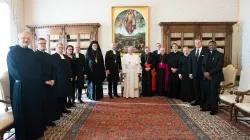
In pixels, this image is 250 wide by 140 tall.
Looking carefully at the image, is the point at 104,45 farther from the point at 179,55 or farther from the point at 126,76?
the point at 179,55

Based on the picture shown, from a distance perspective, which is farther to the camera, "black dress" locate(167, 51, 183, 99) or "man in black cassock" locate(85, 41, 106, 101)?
"black dress" locate(167, 51, 183, 99)

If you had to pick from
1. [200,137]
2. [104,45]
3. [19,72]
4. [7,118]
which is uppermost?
[104,45]

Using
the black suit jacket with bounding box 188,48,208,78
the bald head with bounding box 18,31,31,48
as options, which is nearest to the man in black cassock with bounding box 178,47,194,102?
the black suit jacket with bounding box 188,48,208,78

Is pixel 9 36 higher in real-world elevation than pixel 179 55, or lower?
higher

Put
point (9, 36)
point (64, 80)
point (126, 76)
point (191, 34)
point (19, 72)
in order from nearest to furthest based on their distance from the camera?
point (19, 72), point (64, 80), point (126, 76), point (9, 36), point (191, 34)

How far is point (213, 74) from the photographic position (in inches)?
197

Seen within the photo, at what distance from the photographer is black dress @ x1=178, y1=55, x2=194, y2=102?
253 inches

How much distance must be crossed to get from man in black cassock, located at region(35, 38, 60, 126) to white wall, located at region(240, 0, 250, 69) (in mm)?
7593

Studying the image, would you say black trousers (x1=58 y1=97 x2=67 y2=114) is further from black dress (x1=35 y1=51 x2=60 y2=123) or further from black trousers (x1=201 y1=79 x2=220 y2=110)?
black trousers (x1=201 y1=79 x2=220 y2=110)

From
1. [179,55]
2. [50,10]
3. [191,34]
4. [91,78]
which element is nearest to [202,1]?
[191,34]

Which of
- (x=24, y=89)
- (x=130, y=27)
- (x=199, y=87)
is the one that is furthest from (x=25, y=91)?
(x=130, y=27)

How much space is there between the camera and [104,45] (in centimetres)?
907

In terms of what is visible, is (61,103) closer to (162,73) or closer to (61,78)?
(61,78)

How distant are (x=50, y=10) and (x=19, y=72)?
265 inches
